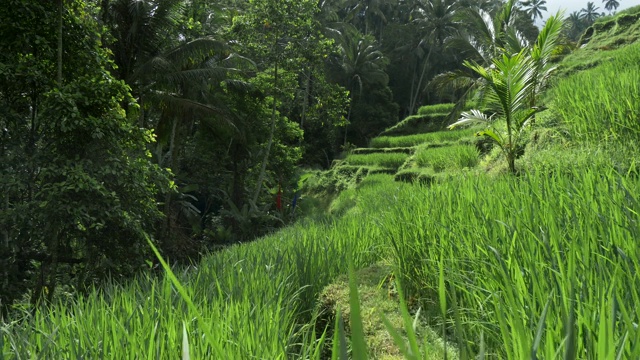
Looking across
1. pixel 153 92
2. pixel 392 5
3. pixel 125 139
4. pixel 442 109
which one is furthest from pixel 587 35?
pixel 392 5

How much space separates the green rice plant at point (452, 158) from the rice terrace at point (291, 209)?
0.04 meters

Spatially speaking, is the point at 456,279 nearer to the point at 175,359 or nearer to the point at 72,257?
the point at 175,359

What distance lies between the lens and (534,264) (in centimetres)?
149

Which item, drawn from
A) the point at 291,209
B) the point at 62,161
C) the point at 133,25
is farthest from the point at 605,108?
the point at 291,209

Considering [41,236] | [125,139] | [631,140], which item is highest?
[125,139]

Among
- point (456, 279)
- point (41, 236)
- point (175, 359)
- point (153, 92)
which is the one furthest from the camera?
point (153, 92)

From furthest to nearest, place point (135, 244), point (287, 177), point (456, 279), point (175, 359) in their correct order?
point (287, 177) < point (135, 244) < point (456, 279) < point (175, 359)

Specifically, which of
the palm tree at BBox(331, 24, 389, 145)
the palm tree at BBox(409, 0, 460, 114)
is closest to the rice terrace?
the palm tree at BBox(331, 24, 389, 145)

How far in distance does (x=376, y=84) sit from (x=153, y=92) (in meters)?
19.9

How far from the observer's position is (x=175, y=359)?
1470 mm

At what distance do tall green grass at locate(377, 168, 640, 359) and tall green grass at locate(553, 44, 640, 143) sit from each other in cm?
127

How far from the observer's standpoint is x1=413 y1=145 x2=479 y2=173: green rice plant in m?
7.64

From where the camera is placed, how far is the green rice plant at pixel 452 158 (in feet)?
25.1

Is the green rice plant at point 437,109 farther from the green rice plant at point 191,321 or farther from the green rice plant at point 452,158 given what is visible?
the green rice plant at point 191,321
